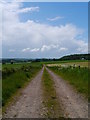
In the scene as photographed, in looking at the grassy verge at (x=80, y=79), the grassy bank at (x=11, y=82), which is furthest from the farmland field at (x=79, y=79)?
the grassy bank at (x=11, y=82)

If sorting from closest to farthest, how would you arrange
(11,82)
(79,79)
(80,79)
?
1. (11,82)
2. (80,79)
3. (79,79)

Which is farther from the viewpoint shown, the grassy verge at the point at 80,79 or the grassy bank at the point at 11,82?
the grassy verge at the point at 80,79

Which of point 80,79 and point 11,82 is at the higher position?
point 11,82

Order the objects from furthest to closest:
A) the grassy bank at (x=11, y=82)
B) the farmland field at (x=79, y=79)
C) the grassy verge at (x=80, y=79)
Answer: the farmland field at (x=79, y=79) < the grassy verge at (x=80, y=79) < the grassy bank at (x=11, y=82)

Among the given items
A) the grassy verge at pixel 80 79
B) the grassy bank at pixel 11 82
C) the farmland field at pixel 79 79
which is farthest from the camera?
the farmland field at pixel 79 79

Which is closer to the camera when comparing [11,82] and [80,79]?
[11,82]

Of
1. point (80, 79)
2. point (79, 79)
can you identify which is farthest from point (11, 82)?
point (79, 79)

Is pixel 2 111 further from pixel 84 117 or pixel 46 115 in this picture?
pixel 84 117

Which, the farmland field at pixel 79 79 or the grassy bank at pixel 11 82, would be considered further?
the farmland field at pixel 79 79

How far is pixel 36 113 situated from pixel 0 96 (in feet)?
12.5

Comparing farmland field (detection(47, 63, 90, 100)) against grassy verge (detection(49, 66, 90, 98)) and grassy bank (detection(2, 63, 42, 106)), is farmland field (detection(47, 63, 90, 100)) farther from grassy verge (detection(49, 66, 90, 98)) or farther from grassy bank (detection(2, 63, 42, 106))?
grassy bank (detection(2, 63, 42, 106))

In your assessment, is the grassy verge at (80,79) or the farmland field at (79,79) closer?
the grassy verge at (80,79)

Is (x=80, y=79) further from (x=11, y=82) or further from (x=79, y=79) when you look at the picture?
(x=11, y=82)

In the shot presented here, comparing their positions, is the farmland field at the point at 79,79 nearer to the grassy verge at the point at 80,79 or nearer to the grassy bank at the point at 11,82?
the grassy verge at the point at 80,79
